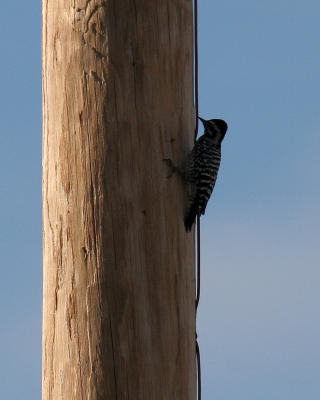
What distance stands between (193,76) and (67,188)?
1.03 metres

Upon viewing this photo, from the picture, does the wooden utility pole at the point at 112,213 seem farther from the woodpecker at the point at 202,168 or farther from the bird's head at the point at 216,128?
the bird's head at the point at 216,128

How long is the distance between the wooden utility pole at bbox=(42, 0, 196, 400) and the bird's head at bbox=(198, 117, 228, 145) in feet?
12.2

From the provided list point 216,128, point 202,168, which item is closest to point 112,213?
point 202,168

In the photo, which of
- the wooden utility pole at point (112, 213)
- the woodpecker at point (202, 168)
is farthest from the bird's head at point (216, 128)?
the wooden utility pole at point (112, 213)

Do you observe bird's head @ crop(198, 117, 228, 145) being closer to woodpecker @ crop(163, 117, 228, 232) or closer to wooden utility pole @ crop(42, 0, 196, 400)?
woodpecker @ crop(163, 117, 228, 232)

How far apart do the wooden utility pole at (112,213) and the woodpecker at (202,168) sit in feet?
0.32

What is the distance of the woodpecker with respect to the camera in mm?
4738

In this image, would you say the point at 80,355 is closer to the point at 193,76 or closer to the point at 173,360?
the point at 173,360

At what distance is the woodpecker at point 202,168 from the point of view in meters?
4.74

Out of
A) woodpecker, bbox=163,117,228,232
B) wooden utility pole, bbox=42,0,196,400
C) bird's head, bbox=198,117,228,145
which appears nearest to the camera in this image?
wooden utility pole, bbox=42,0,196,400

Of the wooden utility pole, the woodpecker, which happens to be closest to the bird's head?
the woodpecker

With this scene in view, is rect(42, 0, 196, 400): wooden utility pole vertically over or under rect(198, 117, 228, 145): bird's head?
under

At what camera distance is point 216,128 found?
8.48m

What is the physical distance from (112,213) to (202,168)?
6.12ft
